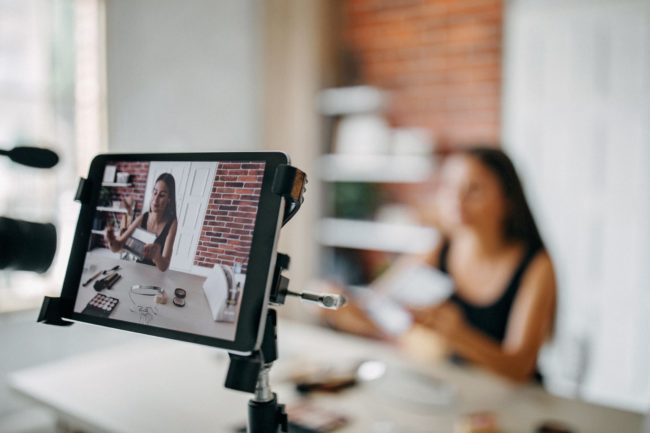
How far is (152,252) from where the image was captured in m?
0.79

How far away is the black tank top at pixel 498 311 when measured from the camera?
6.10ft

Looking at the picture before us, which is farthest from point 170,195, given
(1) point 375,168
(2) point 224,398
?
(1) point 375,168

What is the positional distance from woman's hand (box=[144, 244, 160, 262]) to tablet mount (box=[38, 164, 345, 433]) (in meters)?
0.18

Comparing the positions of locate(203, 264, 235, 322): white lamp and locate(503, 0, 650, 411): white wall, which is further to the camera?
locate(503, 0, 650, 411): white wall

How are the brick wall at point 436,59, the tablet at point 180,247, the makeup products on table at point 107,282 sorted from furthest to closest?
the brick wall at point 436,59
the makeup products on table at point 107,282
the tablet at point 180,247

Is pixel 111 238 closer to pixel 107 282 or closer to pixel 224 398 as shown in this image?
pixel 107 282

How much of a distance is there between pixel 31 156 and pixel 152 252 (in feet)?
0.88

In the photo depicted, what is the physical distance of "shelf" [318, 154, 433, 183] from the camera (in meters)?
3.11

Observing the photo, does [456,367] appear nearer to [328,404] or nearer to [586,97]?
[328,404]

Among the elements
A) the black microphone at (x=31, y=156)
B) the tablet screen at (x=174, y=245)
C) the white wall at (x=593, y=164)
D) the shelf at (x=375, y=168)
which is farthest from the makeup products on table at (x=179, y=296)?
the shelf at (x=375, y=168)

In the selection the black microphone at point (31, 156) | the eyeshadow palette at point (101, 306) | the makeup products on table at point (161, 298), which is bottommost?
the eyeshadow palette at point (101, 306)

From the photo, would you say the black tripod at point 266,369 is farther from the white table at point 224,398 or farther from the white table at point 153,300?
the white table at point 224,398

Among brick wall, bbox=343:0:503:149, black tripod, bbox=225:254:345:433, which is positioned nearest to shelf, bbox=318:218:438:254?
brick wall, bbox=343:0:503:149

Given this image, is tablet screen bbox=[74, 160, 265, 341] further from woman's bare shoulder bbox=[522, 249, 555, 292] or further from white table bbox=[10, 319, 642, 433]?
woman's bare shoulder bbox=[522, 249, 555, 292]
